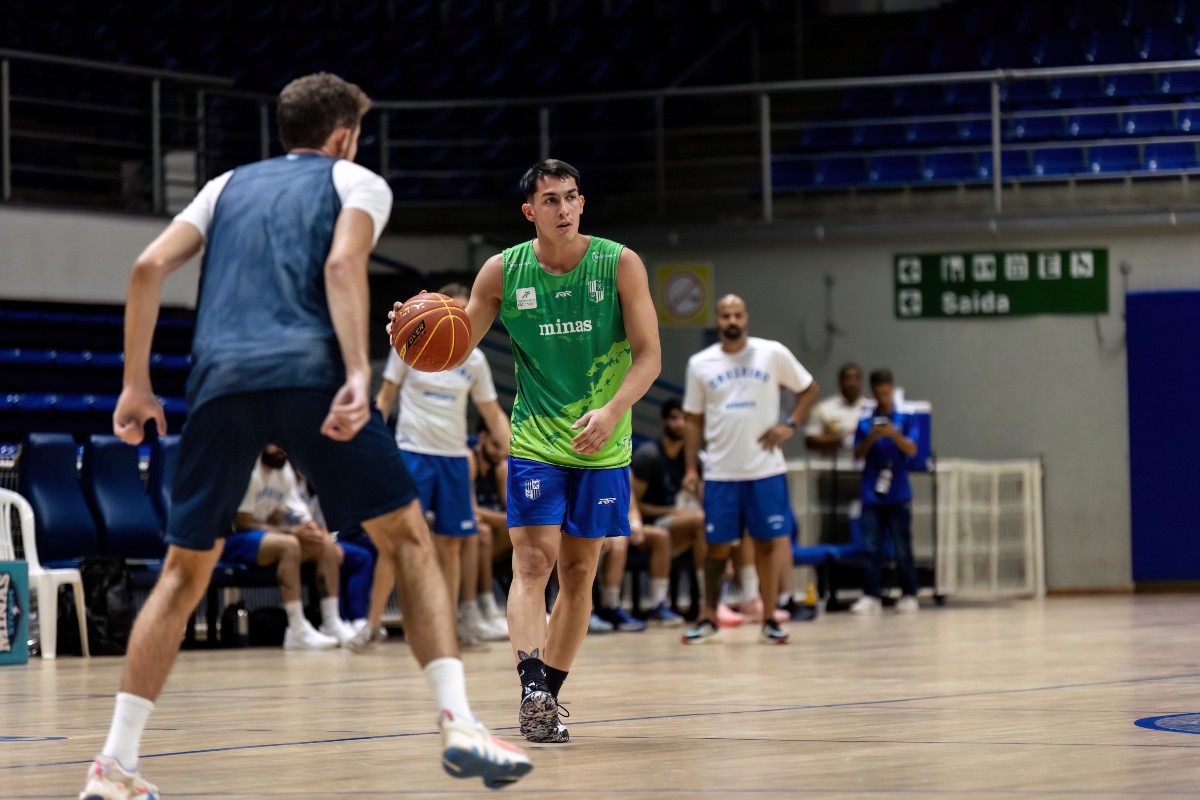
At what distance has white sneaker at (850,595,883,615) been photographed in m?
15.1

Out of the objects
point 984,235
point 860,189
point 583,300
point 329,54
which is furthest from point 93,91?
point 583,300

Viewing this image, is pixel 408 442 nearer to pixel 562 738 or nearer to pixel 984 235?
A: pixel 562 738

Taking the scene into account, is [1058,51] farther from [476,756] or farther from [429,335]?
[476,756]

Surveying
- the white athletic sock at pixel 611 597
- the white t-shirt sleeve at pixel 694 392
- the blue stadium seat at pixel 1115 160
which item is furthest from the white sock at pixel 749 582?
the blue stadium seat at pixel 1115 160

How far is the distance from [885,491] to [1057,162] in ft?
12.3

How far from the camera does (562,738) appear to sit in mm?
5719

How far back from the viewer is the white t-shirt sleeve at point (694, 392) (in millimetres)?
11227

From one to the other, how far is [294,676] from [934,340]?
972 centimetres

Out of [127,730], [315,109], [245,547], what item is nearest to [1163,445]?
[245,547]

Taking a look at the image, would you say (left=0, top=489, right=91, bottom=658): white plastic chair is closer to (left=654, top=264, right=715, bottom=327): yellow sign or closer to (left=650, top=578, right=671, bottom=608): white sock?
(left=650, top=578, right=671, bottom=608): white sock

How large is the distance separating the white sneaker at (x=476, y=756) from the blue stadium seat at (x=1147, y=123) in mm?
13803

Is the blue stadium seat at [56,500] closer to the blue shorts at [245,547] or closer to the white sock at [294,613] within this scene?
the blue shorts at [245,547]

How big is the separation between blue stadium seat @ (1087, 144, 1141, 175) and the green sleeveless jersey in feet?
37.5

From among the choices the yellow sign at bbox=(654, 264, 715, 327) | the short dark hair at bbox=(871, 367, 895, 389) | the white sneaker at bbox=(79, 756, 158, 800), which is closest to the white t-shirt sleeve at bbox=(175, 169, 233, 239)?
the white sneaker at bbox=(79, 756, 158, 800)
